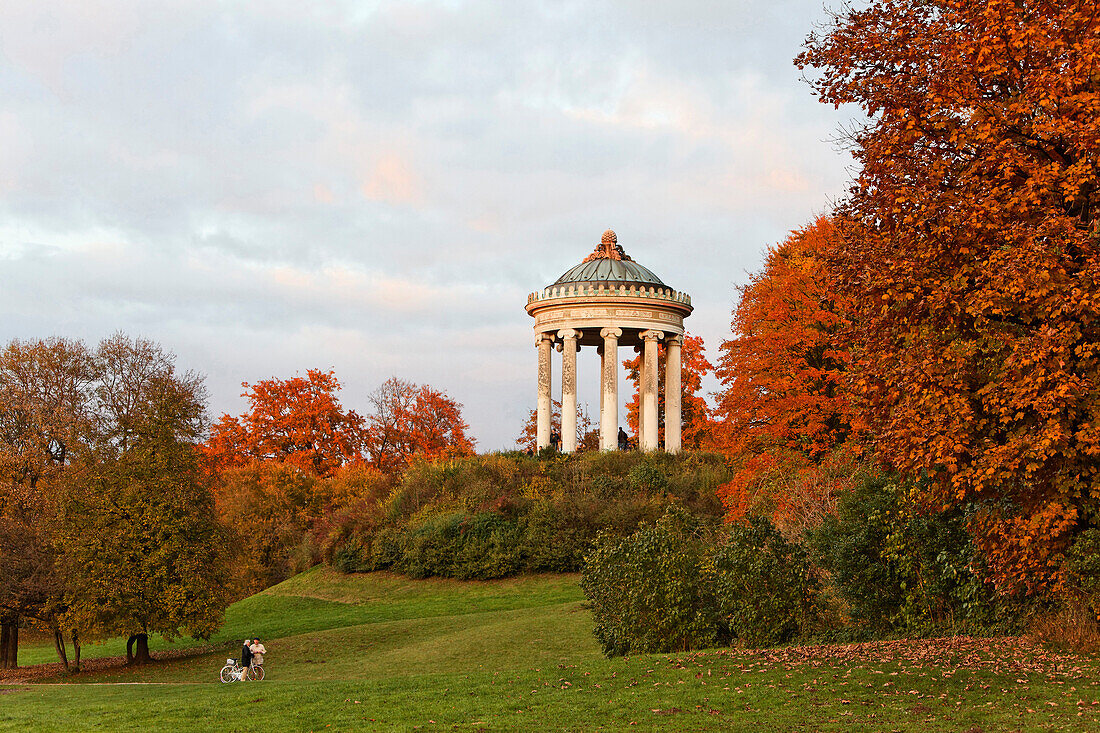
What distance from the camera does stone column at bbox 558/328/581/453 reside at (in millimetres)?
46031

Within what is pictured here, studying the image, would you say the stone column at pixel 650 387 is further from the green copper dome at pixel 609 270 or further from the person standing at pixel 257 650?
the person standing at pixel 257 650

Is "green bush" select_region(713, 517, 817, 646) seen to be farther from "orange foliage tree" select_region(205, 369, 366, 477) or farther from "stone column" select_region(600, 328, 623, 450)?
"orange foliage tree" select_region(205, 369, 366, 477)

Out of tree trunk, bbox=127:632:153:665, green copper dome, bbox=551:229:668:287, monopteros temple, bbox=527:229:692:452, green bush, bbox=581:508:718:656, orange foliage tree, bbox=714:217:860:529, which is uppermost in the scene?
green copper dome, bbox=551:229:668:287

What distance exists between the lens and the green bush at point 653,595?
1947 cm

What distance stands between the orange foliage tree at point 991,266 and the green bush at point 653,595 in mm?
6842

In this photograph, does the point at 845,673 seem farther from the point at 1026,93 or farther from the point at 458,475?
the point at 458,475

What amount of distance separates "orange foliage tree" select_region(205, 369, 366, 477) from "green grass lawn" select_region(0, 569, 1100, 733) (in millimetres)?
34612

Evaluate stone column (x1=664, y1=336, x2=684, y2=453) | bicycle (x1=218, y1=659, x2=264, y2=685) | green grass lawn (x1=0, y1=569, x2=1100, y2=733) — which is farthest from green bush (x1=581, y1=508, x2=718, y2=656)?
stone column (x1=664, y1=336, x2=684, y2=453)

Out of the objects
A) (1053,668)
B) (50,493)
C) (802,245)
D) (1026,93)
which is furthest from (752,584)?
(50,493)

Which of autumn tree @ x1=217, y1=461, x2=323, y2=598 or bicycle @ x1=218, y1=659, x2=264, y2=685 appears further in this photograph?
autumn tree @ x1=217, y1=461, x2=323, y2=598

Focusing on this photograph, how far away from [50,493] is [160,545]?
4.46 m

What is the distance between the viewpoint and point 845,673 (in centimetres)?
1410

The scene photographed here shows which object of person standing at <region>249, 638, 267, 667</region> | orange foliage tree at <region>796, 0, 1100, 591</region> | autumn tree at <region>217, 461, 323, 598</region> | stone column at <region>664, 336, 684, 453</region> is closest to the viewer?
orange foliage tree at <region>796, 0, 1100, 591</region>

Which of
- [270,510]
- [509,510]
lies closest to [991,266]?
[509,510]
